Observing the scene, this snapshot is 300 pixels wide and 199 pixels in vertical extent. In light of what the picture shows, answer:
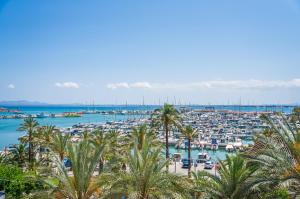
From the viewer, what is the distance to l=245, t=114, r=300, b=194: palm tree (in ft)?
47.9

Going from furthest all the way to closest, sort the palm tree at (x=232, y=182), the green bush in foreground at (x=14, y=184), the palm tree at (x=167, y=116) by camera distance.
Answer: the palm tree at (x=167, y=116) → the green bush in foreground at (x=14, y=184) → the palm tree at (x=232, y=182)

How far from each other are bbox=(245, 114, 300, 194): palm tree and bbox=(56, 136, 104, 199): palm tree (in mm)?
7235

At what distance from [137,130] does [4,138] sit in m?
82.3

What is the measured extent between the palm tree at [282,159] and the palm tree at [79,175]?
723cm

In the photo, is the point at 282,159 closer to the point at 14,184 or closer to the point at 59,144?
the point at 14,184

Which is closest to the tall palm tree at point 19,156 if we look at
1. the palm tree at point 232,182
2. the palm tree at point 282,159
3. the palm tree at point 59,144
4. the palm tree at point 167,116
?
the palm tree at point 59,144

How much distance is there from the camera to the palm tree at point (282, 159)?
14.6 m

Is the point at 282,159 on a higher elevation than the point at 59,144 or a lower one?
higher

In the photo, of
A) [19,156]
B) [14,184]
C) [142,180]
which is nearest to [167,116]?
[14,184]

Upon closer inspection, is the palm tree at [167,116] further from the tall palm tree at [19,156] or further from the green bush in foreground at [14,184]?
the tall palm tree at [19,156]

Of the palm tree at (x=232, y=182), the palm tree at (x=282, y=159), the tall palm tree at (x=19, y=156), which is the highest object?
the palm tree at (x=282, y=159)

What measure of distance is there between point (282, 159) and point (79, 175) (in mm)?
8515

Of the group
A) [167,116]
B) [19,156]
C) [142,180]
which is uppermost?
[167,116]

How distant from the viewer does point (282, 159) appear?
1473 cm
